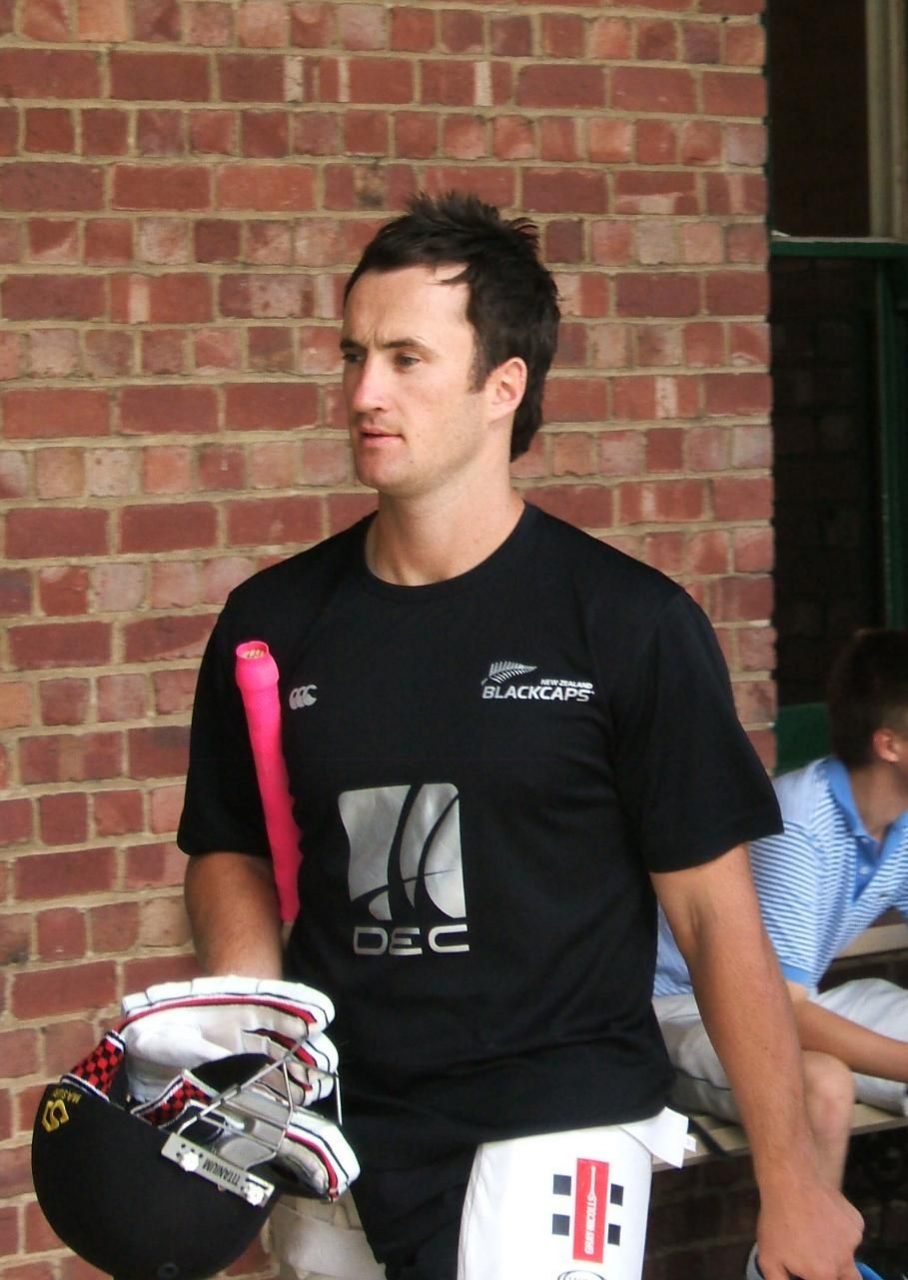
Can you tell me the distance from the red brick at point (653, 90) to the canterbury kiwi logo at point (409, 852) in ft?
7.48

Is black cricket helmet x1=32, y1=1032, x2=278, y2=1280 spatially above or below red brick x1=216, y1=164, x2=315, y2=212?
below

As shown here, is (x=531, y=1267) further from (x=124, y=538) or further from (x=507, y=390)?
(x=124, y=538)

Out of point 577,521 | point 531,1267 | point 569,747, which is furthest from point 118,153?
point 531,1267

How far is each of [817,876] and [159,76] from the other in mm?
2070

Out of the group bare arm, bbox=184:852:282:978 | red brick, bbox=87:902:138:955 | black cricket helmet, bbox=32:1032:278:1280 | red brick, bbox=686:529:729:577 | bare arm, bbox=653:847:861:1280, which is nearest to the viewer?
black cricket helmet, bbox=32:1032:278:1280

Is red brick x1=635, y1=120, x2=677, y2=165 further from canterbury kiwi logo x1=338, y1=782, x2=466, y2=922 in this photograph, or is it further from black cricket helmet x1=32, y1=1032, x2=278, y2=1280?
black cricket helmet x1=32, y1=1032, x2=278, y2=1280

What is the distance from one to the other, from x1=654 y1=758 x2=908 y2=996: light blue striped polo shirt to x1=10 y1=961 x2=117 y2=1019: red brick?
1131 millimetres

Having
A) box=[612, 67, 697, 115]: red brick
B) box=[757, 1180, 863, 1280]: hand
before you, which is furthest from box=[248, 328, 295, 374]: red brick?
box=[757, 1180, 863, 1280]: hand

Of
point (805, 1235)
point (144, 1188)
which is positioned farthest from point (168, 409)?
point (805, 1235)

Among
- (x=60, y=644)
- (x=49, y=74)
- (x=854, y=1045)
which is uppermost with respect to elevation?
(x=49, y=74)

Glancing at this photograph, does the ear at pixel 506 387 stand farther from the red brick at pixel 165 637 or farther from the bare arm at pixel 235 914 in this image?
the red brick at pixel 165 637

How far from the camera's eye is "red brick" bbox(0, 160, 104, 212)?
3.79 meters

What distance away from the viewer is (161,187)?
12.8ft

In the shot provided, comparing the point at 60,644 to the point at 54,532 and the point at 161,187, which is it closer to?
the point at 54,532
